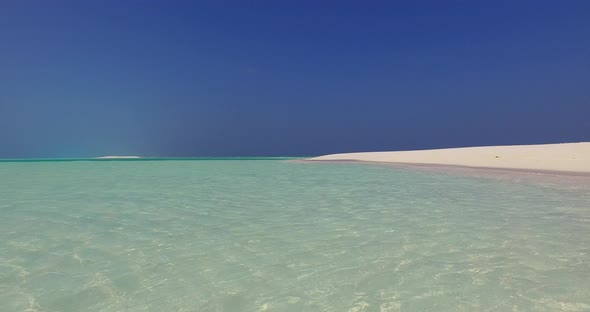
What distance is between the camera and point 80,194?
10.4m

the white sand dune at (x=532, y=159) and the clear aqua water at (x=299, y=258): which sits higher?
the white sand dune at (x=532, y=159)

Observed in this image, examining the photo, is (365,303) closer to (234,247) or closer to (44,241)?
(234,247)

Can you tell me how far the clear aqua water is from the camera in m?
2.97

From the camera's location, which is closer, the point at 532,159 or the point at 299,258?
the point at 299,258

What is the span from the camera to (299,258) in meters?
4.08

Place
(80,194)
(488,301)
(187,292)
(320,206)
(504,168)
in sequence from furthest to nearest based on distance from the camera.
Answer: (504,168) < (80,194) < (320,206) < (187,292) < (488,301)

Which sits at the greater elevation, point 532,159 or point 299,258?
point 532,159

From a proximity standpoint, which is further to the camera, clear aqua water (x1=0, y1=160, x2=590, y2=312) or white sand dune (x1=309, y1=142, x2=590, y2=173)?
white sand dune (x1=309, y1=142, x2=590, y2=173)

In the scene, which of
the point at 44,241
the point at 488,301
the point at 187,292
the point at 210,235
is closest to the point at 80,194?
the point at 44,241

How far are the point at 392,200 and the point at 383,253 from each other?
14.9 feet

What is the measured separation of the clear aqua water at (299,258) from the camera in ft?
9.74

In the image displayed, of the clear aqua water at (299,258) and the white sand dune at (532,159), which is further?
the white sand dune at (532,159)

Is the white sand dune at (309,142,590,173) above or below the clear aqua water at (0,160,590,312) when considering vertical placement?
above

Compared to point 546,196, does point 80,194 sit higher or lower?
lower
